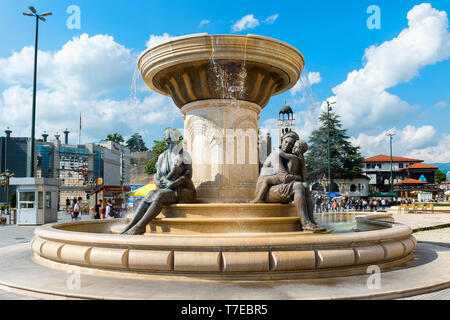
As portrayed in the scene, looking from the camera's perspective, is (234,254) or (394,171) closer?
(234,254)

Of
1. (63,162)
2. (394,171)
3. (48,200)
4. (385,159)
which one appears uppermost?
(385,159)

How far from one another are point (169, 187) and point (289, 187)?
2473mm

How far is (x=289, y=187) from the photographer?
718 cm

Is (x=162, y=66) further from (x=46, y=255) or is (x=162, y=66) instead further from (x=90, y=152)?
(x=90, y=152)

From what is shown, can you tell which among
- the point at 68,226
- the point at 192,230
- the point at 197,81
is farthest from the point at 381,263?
the point at 68,226

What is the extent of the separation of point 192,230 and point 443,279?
3996mm

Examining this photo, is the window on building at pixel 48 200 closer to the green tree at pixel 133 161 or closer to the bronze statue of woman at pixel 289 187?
the bronze statue of woman at pixel 289 187

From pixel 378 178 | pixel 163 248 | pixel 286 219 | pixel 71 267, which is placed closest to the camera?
pixel 163 248

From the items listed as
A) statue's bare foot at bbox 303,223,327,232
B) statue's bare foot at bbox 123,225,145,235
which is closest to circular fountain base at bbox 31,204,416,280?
statue's bare foot at bbox 123,225,145,235

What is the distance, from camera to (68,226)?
8547 millimetres

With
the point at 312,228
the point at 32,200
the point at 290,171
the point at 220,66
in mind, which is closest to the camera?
the point at 312,228

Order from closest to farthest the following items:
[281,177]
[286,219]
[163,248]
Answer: [163,248], [286,219], [281,177]

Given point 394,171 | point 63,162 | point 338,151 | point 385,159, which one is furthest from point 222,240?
point 385,159

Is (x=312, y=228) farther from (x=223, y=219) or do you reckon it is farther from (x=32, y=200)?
(x=32, y=200)
